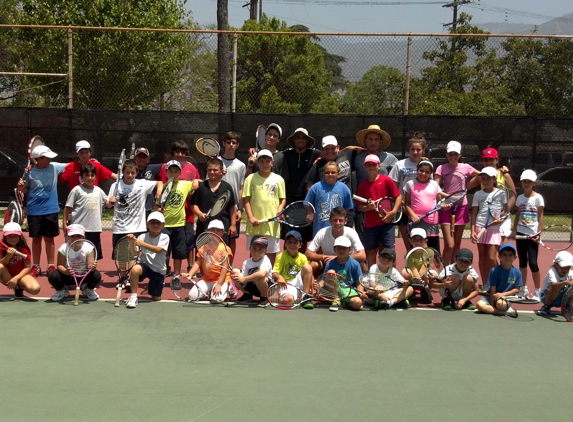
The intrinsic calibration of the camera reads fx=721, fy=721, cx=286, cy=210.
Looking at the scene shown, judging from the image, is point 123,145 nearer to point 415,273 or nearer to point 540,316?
point 415,273

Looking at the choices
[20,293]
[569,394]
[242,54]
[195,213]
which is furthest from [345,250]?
[242,54]

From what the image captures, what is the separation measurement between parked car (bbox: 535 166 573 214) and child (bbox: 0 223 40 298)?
7087 millimetres

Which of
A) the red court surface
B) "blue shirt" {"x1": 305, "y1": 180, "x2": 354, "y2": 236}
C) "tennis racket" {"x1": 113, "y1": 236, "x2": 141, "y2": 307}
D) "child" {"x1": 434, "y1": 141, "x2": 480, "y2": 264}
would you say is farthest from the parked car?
"tennis racket" {"x1": 113, "y1": 236, "x2": 141, "y2": 307}

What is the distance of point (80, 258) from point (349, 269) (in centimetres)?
239

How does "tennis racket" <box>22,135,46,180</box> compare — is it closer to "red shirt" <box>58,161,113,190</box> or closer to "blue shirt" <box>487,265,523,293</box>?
"red shirt" <box>58,161,113,190</box>

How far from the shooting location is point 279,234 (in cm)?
692

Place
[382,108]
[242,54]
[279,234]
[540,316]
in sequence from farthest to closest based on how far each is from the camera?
[242,54] < [382,108] < [279,234] < [540,316]

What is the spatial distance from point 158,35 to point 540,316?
9867mm

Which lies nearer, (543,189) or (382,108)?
(543,189)

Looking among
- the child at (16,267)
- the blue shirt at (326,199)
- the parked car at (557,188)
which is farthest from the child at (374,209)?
the parked car at (557,188)

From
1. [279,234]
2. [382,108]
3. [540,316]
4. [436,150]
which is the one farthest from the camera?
[382,108]

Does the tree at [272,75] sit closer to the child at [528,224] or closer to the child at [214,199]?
the child at [214,199]

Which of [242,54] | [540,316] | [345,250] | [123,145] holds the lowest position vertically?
[540,316]

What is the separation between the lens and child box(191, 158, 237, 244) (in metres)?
6.98
